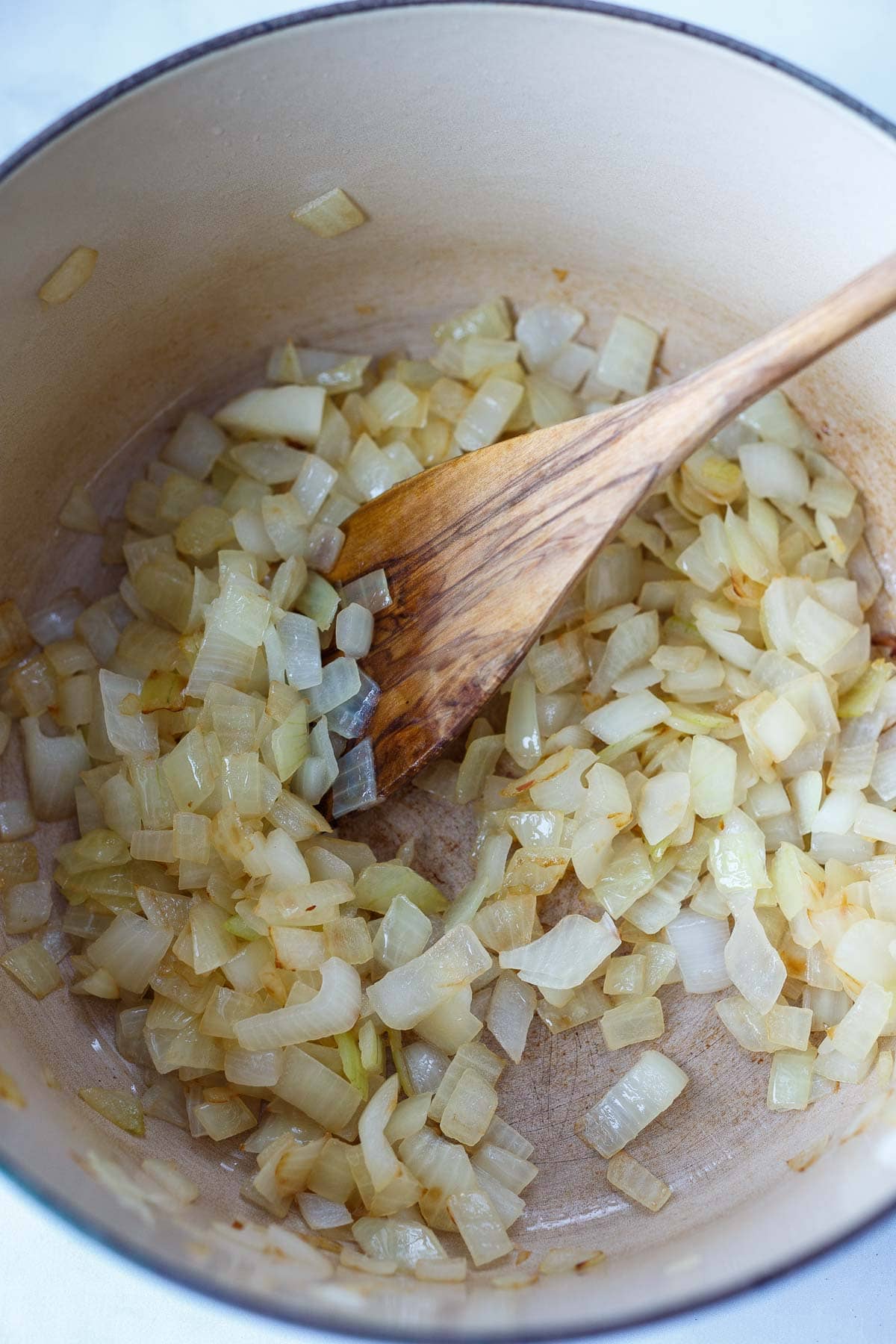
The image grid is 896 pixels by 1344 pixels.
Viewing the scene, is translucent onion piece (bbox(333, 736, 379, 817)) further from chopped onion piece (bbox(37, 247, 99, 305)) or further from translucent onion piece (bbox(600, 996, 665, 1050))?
chopped onion piece (bbox(37, 247, 99, 305))

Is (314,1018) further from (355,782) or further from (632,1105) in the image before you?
(632,1105)

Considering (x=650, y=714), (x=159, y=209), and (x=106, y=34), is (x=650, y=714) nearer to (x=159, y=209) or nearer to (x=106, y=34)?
(x=159, y=209)

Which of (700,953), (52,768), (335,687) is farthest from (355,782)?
(700,953)

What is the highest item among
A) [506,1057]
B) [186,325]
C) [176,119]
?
[176,119]

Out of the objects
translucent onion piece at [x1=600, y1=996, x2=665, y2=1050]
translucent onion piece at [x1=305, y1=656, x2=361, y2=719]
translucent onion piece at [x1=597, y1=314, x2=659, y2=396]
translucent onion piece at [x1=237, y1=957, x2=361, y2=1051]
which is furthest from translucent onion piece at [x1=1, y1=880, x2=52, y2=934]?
translucent onion piece at [x1=597, y1=314, x2=659, y2=396]

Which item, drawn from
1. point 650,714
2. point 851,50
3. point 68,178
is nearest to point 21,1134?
point 650,714

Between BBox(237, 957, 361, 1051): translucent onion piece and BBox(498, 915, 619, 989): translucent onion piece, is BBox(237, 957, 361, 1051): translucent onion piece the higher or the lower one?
the higher one

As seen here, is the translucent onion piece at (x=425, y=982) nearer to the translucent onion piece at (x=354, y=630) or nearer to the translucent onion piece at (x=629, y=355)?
the translucent onion piece at (x=354, y=630)
